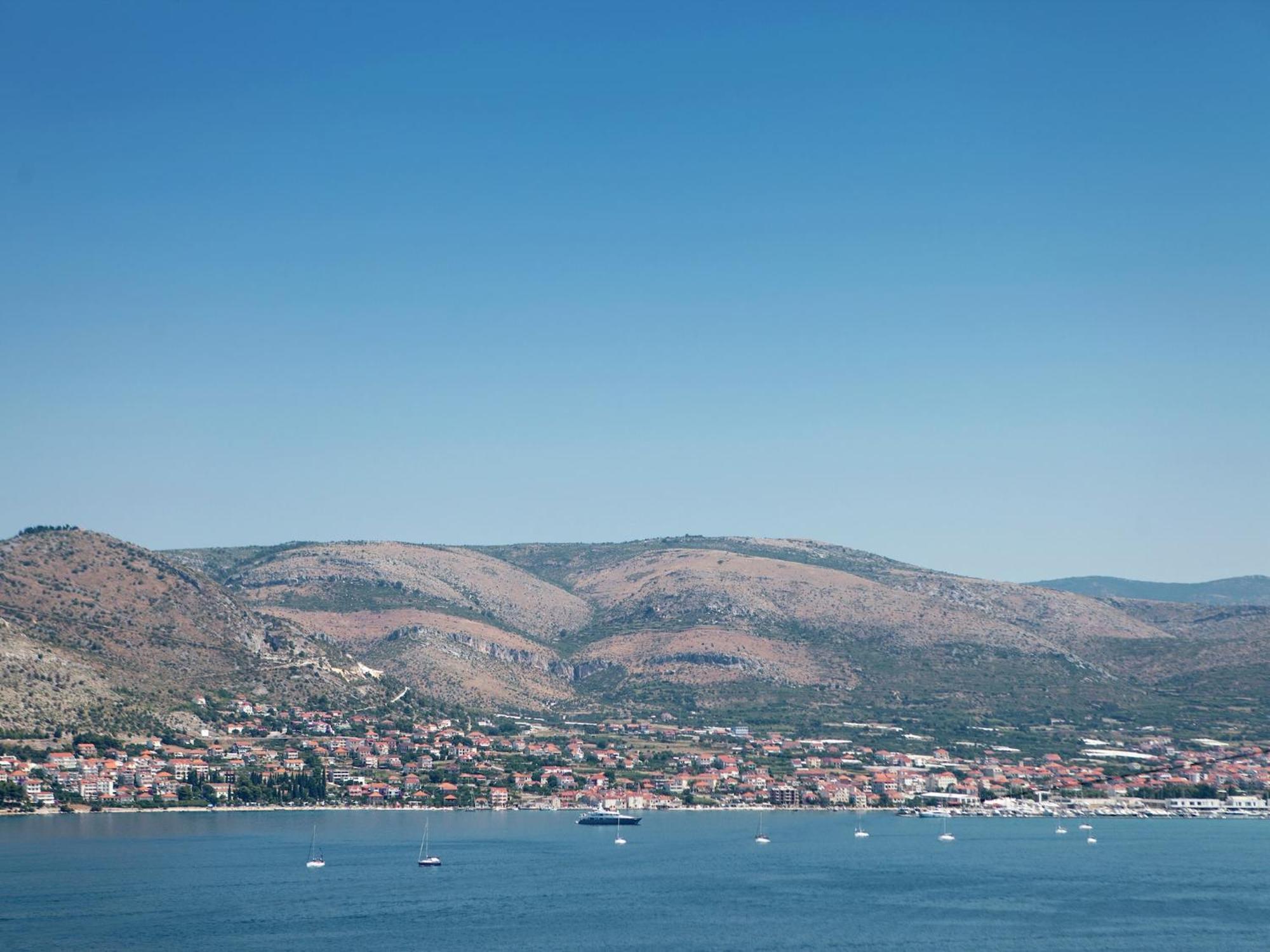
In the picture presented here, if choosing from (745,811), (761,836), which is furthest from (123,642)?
(761,836)

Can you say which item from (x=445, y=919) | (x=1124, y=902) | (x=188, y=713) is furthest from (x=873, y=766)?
(x=445, y=919)

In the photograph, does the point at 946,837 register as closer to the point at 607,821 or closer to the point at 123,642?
the point at 607,821

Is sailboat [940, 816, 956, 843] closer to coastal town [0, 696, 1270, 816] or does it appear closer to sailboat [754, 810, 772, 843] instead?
sailboat [754, 810, 772, 843]

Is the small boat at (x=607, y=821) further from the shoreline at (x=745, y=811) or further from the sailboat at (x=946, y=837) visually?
the sailboat at (x=946, y=837)

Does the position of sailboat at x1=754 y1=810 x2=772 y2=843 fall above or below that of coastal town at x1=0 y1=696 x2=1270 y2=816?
below

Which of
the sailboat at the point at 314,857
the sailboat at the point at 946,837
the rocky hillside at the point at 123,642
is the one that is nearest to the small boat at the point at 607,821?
the sailboat at the point at 946,837

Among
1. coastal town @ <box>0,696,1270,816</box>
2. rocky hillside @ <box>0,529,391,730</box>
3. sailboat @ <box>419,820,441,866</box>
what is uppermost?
rocky hillside @ <box>0,529,391,730</box>

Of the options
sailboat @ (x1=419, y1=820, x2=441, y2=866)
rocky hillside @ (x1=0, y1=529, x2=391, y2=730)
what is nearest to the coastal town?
rocky hillside @ (x1=0, y1=529, x2=391, y2=730)
